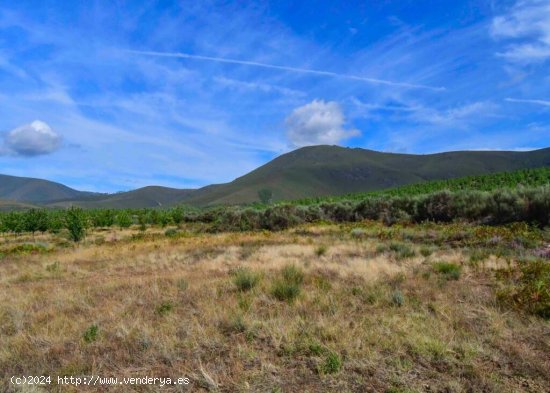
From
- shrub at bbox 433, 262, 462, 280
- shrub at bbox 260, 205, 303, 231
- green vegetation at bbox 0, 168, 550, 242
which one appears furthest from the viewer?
shrub at bbox 260, 205, 303, 231

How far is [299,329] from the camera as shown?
627 cm

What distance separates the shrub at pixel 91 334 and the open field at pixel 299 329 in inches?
0.7

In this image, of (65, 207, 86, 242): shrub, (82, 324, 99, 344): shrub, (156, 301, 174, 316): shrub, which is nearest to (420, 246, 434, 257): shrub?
(156, 301, 174, 316): shrub

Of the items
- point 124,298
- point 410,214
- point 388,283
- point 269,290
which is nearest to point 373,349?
point 269,290

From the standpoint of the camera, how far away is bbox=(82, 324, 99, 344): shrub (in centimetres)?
622

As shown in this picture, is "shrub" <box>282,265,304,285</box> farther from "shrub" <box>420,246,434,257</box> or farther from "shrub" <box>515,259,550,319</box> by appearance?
"shrub" <box>420,246,434,257</box>

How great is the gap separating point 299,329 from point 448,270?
6.17 m

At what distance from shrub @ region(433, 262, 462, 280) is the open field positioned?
0.10ft

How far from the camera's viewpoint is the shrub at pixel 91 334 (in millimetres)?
6219

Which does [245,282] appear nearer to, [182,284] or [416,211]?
[182,284]

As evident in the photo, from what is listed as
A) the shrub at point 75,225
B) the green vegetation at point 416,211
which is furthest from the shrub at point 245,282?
the shrub at point 75,225

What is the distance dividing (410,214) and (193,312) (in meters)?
28.4

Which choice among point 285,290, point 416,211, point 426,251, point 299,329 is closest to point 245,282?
point 285,290

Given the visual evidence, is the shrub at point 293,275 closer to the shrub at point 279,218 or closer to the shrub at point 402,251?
the shrub at point 402,251
